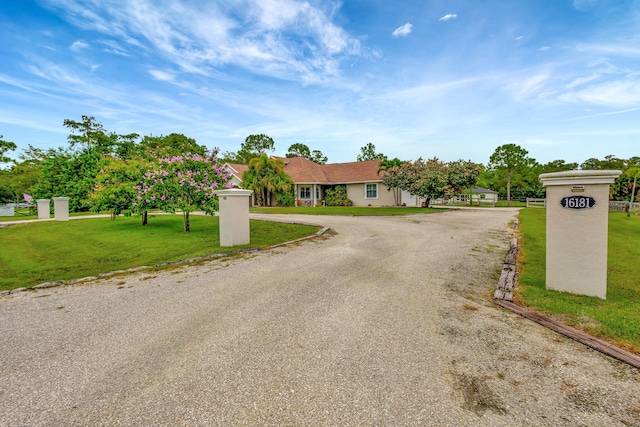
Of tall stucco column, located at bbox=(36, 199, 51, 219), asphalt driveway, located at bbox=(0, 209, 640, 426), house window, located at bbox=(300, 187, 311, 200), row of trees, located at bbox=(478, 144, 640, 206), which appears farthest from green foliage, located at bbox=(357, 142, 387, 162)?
asphalt driveway, located at bbox=(0, 209, 640, 426)

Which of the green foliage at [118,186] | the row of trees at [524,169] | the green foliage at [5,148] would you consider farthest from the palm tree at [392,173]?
the green foliage at [5,148]

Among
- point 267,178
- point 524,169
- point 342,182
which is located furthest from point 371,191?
point 524,169

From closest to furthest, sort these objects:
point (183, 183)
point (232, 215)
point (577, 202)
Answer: point (577, 202), point (232, 215), point (183, 183)

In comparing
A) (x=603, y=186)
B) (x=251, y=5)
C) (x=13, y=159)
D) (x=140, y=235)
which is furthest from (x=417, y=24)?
(x=13, y=159)

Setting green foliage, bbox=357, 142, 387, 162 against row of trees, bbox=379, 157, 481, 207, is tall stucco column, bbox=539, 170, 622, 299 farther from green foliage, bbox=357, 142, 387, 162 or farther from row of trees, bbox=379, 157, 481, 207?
green foliage, bbox=357, 142, 387, 162

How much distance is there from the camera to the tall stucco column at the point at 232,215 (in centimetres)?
832

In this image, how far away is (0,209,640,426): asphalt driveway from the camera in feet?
6.80

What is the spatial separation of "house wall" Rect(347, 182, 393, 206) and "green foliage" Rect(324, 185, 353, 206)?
55 cm

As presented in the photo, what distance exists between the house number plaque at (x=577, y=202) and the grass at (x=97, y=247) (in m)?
6.87

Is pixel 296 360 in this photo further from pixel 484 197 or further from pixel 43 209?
pixel 484 197

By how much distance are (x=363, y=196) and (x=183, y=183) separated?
20700 mm

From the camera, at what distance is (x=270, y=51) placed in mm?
16344

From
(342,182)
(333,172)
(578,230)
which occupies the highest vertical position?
(333,172)

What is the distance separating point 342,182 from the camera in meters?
29.5
